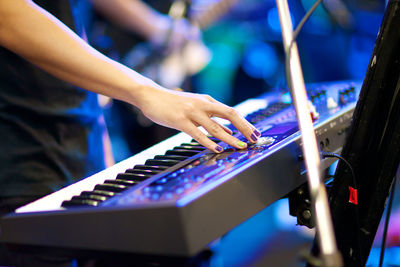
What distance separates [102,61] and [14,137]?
34cm

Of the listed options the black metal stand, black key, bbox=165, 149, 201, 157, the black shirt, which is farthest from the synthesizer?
the black shirt

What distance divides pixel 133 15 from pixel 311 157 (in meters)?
2.53

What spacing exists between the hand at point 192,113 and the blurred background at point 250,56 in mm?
1863

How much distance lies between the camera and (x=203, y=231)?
663 millimetres

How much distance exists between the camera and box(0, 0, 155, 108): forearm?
938mm

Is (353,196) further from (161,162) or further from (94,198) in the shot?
(94,198)

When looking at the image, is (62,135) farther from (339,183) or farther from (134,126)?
(134,126)

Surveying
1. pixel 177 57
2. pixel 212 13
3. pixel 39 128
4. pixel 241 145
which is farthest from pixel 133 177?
pixel 212 13

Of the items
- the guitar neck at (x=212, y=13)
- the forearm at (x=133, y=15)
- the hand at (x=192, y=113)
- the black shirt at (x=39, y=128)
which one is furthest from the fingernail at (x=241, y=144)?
the guitar neck at (x=212, y=13)

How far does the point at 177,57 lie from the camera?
400 centimetres

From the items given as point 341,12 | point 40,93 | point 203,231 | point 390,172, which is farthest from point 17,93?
point 341,12

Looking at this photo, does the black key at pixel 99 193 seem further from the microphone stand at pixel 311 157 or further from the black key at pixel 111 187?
the microphone stand at pixel 311 157

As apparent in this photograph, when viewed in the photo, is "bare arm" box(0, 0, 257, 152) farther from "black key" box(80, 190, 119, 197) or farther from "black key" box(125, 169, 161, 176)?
"black key" box(80, 190, 119, 197)

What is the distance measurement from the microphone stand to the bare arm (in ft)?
1.08
